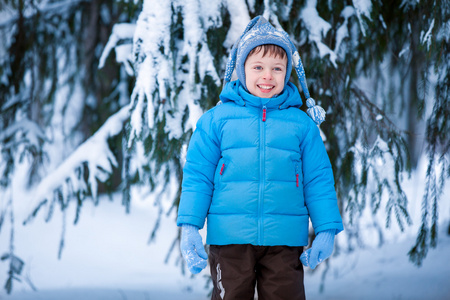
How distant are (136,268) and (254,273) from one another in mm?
2958

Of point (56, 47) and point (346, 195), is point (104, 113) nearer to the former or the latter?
point (56, 47)

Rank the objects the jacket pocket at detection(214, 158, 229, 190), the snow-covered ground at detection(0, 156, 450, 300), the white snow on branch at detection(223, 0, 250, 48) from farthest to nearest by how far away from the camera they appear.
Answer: the snow-covered ground at detection(0, 156, 450, 300), the white snow on branch at detection(223, 0, 250, 48), the jacket pocket at detection(214, 158, 229, 190)

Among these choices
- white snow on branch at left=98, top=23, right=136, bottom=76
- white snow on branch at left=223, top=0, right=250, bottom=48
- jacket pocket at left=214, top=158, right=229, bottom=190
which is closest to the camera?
jacket pocket at left=214, top=158, right=229, bottom=190

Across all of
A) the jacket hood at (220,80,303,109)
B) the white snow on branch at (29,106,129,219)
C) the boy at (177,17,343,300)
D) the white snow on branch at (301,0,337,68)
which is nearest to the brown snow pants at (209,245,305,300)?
the boy at (177,17,343,300)

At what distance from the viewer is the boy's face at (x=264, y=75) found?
7.13 feet

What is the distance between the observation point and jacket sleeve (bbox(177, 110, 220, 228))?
81.4 inches

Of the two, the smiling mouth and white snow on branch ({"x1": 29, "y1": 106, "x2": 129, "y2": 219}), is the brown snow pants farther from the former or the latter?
white snow on branch ({"x1": 29, "y1": 106, "x2": 129, "y2": 219})

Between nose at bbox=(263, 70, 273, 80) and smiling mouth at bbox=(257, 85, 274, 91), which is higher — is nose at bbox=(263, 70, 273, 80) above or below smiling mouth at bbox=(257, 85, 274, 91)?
above

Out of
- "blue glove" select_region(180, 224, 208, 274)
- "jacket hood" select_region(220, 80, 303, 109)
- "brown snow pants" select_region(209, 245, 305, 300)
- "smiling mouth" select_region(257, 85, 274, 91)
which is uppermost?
"smiling mouth" select_region(257, 85, 274, 91)

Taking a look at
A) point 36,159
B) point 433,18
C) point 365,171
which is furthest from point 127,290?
point 433,18

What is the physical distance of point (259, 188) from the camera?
6.72ft

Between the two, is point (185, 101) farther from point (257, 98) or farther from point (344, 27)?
point (344, 27)

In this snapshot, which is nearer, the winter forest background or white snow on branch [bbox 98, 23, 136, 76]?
the winter forest background

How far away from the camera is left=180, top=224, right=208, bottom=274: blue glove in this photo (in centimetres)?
200
